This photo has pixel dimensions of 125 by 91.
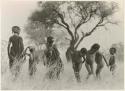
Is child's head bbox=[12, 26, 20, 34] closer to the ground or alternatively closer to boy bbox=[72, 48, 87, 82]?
the ground

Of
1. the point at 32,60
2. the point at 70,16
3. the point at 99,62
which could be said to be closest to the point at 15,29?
the point at 32,60

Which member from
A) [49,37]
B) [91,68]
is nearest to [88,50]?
[91,68]

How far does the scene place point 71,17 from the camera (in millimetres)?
2531

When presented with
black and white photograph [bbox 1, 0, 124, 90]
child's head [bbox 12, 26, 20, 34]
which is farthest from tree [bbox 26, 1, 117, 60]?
child's head [bbox 12, 26, 20, 34]

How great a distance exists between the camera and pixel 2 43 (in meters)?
2.47

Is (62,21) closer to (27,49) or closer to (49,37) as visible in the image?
(49,37)

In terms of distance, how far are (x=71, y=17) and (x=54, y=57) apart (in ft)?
0.96

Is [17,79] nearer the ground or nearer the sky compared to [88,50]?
nearer the ground

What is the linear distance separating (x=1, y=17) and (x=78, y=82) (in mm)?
673

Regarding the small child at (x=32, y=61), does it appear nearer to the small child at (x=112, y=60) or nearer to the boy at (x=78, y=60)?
the boy at (x=78, y=60)

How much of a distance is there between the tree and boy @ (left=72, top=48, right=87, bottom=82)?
0.04m

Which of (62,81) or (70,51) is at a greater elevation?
(70,51)

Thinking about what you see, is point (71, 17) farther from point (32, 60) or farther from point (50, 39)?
point (32, 60)

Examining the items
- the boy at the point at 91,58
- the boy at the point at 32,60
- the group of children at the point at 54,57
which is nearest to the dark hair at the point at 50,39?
the group of children at the point at 54,57
